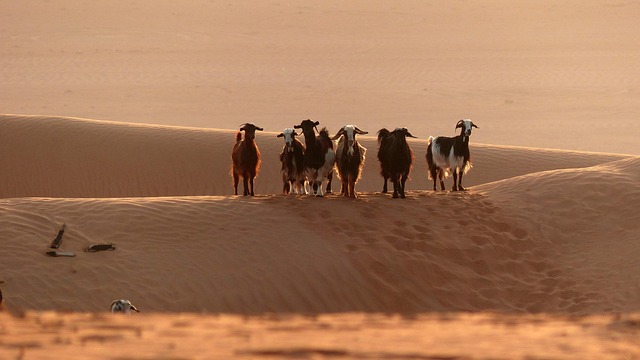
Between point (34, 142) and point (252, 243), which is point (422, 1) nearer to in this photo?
point (34, 142)

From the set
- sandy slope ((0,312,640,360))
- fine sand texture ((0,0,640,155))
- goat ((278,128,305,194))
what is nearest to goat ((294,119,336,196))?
goat ((278,128,305,194))

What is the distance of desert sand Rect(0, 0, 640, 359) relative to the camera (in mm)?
9312

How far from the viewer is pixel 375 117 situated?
57.2 meters

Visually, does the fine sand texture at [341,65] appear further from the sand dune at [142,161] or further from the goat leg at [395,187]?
the goat leg at [395,187]

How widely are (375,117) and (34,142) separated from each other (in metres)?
26.6

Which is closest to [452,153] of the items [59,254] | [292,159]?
[292,159]

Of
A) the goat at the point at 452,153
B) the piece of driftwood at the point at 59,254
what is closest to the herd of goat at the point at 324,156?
the goat at the point at 452,153

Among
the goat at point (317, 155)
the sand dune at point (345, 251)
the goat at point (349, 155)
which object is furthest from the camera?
the goat at point (317, 155)

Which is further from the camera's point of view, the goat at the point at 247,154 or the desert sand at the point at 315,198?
the goat at the point at 247,154

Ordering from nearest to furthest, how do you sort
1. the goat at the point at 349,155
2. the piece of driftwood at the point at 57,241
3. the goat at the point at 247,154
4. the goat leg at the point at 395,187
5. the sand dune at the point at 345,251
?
the sand dune at the point at 345,251 < the piece of driftwood at the point at 57,241 < the goat at the point at 349,155 < the goat at the point at 247,154 < the goat leg at the point at 395,187

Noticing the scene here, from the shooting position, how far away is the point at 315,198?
812 inches

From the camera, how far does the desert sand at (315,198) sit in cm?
931

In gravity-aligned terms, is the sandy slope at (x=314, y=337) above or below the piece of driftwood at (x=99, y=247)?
above

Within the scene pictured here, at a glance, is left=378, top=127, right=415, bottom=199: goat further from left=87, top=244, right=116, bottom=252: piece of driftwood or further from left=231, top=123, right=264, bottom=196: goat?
left=87, top=244, right=116, bottom=252: piece of driftwood
